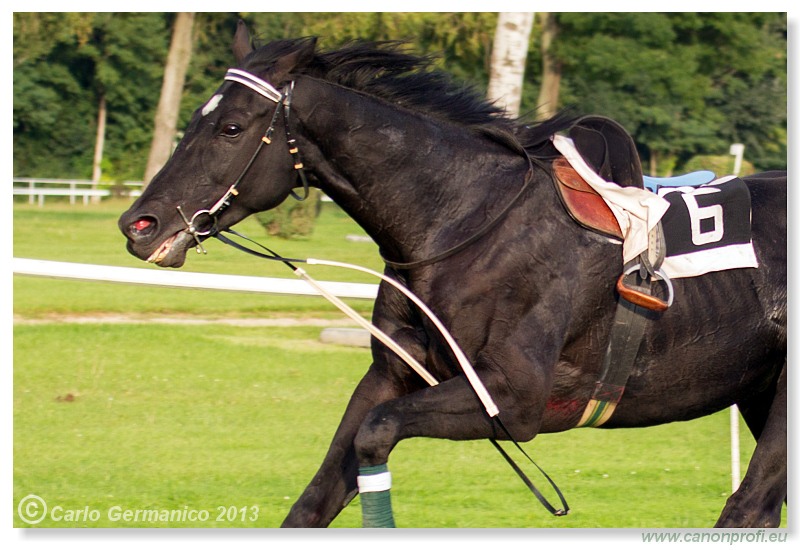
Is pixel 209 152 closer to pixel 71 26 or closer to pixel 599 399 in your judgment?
pixel 599 399

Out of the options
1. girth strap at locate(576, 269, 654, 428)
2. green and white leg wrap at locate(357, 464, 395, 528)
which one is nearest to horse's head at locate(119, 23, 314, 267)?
green and white leg wrap at locate(357, 464, 395, 528)

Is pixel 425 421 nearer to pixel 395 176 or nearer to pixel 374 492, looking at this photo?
pixel 374 492

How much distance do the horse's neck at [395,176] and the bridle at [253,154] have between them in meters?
0.07

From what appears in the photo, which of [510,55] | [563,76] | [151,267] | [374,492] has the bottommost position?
[563,76]

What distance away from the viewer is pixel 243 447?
22.9 ft

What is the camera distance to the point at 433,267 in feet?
13.8

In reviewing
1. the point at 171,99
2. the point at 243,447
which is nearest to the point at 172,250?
the point at 243,447

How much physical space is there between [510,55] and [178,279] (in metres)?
4.85

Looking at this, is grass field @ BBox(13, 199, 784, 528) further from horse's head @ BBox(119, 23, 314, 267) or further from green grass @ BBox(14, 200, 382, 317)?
horse's head @ BBox(119, 23, 314, 267)

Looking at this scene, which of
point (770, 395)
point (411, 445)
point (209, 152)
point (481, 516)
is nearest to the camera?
point (209, 152)

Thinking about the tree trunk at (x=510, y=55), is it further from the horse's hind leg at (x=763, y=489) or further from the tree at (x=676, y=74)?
the tree at (x=676, y=74)

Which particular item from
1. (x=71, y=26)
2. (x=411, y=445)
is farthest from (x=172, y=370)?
(x=71, y=26)

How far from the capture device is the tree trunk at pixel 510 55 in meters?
10.9
